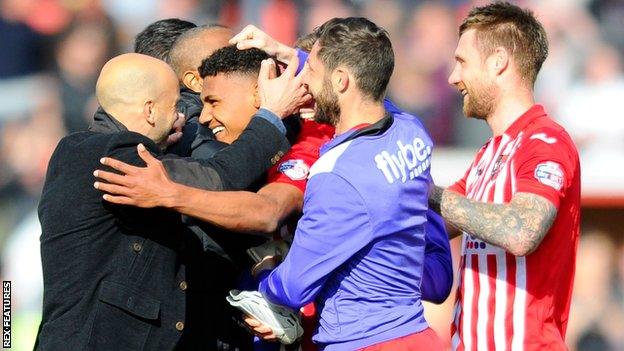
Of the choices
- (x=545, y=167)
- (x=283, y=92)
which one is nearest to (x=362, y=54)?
(x=283, y=92)

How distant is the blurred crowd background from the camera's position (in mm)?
7141

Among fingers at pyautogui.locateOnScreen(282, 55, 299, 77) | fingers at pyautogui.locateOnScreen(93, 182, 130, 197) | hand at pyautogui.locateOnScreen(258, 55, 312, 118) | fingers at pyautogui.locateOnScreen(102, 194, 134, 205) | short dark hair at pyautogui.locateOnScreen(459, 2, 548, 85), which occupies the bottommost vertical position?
fingers at pyautogui.locateOnScreen(102, 194, 134, 205)

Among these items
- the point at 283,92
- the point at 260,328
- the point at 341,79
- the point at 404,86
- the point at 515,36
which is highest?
the point at 515,36

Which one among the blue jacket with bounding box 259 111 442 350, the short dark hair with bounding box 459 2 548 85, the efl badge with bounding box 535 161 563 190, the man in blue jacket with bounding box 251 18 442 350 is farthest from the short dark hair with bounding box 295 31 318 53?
the efl badge with bounding box 535 161 563 190

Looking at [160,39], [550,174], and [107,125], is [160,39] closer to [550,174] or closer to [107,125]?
[107,125]

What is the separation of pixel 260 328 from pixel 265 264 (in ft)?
0.76

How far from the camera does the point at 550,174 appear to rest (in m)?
3.48

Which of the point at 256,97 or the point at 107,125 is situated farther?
the point at 256,97

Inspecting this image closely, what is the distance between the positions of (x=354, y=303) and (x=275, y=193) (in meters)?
0.49

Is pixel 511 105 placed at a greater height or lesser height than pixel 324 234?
greater

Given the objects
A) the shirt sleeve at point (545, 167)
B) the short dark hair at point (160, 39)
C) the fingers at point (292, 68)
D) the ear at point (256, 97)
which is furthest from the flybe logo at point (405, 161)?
the short dark hair at point (160, 39)

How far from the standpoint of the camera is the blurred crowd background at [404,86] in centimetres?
714

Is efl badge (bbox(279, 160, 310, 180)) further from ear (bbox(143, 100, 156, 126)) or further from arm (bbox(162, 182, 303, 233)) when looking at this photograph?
ear (bbox(143, 100, 156, 126))

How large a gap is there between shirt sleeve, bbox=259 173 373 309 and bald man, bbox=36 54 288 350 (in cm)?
33
